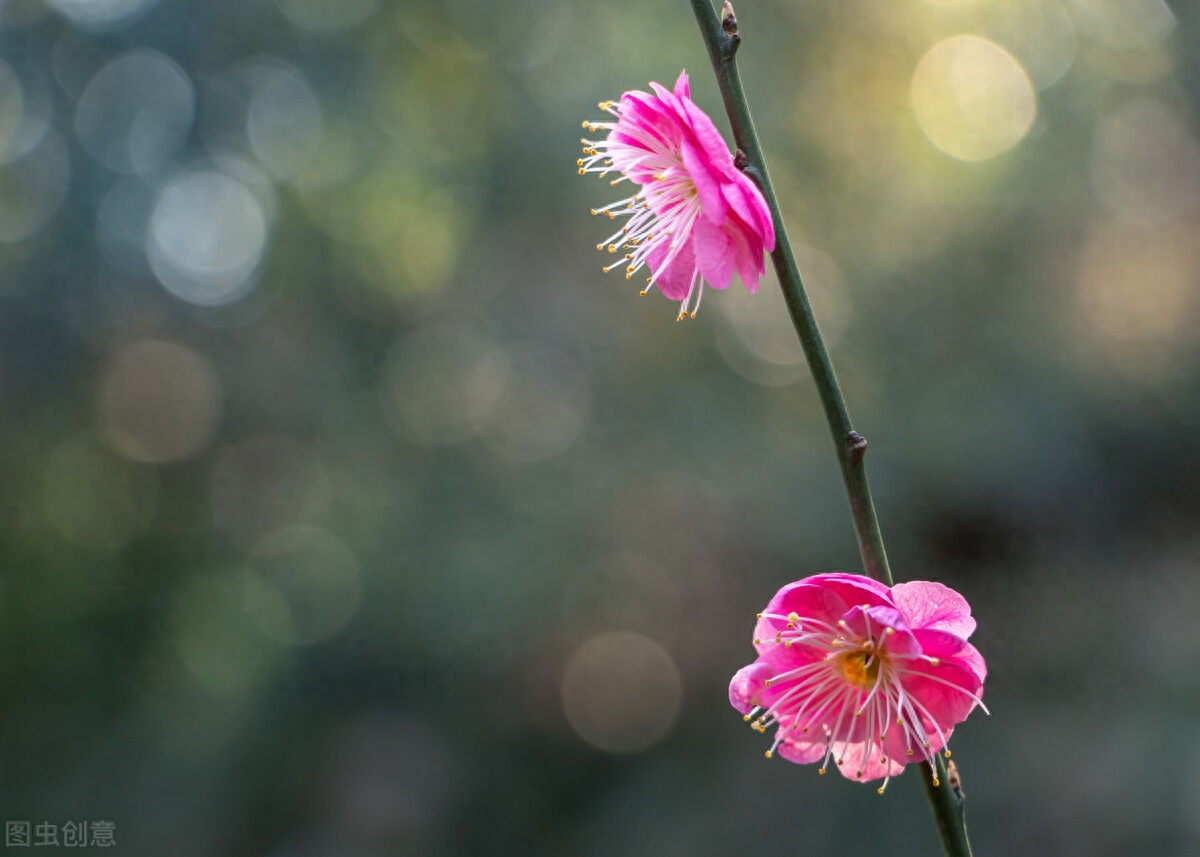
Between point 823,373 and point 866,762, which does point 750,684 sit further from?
point 823,373

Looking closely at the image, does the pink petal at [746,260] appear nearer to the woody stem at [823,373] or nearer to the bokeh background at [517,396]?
the woody stem at [823,373]

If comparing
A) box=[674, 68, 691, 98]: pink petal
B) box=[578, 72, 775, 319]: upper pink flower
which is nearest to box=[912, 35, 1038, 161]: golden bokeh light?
box=[578, 72, 775, 319]: upper pink flower

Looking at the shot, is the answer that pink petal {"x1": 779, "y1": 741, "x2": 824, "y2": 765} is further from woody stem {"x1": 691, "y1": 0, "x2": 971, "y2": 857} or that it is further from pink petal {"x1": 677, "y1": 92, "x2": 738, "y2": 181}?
pink petal {"x1": 677, "y1": 92, "x2": 738, "y2": 181}

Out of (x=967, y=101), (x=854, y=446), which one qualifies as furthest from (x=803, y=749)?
(x=967, y=101)

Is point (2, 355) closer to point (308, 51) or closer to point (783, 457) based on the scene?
point (308, 51)

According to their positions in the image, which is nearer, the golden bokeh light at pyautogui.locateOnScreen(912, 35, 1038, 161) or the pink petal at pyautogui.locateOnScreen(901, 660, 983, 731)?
the pink petal at pyautogui.locateOnScreen(901, 660, 983, 731)

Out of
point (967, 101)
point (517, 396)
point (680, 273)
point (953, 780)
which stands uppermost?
point (967, 101)
